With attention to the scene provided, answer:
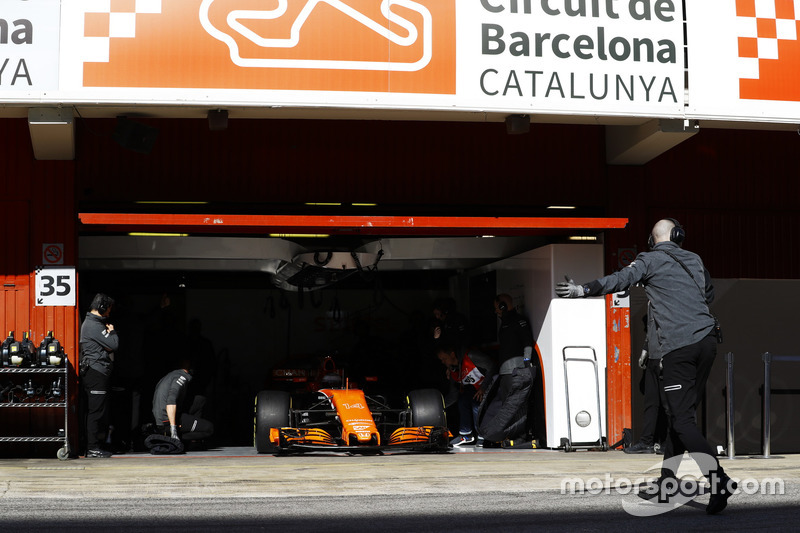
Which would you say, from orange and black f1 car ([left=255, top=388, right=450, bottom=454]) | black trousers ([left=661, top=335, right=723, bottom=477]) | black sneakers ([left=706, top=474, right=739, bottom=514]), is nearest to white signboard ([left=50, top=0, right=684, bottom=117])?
orange and black f1 car ([left=255, top=388, right=450, bottom=454])

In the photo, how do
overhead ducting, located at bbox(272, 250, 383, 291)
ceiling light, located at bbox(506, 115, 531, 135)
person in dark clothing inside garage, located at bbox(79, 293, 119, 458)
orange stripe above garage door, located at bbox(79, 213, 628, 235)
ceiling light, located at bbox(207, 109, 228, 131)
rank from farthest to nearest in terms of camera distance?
overhead ducting, located at bbox(272, 250, 383, 291) → person in dark clothing inside garage, located at bbox(79, 293, 119, 458) → ceiling light, located at bbox(506, 115, 531, 135) → orange stripe above garage door, located at bbox(79, 213, 628, 235) → ceiling light, located at bbox(207, 109, 228, 131)

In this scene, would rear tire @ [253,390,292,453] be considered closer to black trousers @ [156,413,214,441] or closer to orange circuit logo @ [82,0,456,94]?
black trousers @ [156,413,214,441]

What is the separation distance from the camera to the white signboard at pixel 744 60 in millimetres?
9031

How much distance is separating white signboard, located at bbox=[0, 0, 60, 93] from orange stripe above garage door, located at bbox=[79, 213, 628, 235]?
126 cm

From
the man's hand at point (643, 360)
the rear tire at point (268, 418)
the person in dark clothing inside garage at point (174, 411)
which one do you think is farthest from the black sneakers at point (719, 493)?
the person in dark clothing inside garage at point (174, 411)

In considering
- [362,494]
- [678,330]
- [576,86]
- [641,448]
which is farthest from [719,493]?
[576,86]

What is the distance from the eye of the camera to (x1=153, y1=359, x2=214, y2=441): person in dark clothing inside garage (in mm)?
9805

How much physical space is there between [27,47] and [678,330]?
606 centimetres

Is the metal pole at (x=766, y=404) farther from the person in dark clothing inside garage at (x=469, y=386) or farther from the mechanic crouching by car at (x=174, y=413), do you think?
the mechanic crouching by car at (x=174, y=413)

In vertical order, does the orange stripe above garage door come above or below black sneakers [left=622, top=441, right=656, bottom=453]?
above

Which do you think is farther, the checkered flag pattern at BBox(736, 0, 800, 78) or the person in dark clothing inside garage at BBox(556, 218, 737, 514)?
the checkered flag pattern at BBox(736, 0, 800, 78)

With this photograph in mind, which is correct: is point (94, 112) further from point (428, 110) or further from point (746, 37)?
point (746, 37)

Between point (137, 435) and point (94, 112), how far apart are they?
3.78m

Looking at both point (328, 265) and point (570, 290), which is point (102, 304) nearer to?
point (328, 265)
